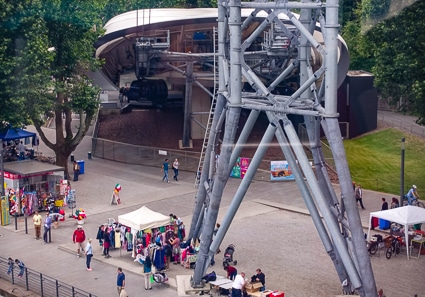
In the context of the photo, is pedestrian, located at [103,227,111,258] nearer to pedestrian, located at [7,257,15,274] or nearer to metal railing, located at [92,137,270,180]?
pedestrian, located at [7,257,15,274]

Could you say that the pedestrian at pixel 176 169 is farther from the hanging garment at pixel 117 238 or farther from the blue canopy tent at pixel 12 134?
the hanging garment at pixel 117 238

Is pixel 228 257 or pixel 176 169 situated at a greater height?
pixel 176 169

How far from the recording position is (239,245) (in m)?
29.3

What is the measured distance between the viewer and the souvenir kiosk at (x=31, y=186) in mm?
34188

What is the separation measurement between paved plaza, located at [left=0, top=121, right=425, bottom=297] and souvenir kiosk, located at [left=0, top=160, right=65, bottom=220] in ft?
3.67

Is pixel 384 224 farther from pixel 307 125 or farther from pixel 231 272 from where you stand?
pixel 307 125

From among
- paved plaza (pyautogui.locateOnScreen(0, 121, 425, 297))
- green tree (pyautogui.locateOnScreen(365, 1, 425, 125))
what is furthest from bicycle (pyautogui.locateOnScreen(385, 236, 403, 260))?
green tree (pyautogui.locateOnScreen(365, 1, 425, 125))

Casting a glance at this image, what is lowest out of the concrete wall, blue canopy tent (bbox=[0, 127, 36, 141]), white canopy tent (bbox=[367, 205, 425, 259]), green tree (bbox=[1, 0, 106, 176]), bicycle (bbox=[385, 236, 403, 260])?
bicycle (bbox=[385, 236, 403, 260])

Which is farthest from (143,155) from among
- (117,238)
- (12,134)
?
(117,238)

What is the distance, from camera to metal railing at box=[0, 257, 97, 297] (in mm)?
23080

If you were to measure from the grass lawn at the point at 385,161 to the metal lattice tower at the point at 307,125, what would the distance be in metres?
16.1

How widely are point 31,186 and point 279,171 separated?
12.8 metres

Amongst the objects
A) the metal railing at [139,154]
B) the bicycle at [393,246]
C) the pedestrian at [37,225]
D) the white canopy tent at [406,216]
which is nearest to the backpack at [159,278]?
the pedestrian at [37,225]

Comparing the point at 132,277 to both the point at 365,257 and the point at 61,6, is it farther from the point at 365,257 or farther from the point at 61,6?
the point at 61,6
